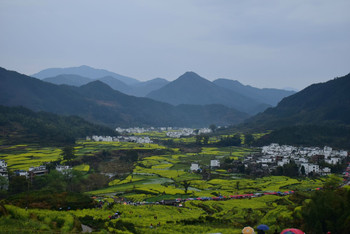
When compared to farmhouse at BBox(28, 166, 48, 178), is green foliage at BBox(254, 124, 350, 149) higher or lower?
higher

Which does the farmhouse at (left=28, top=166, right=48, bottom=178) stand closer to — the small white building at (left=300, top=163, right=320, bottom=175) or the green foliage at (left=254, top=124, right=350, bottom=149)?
the small white building at (left=300, top=163, right=320, bottom=175)

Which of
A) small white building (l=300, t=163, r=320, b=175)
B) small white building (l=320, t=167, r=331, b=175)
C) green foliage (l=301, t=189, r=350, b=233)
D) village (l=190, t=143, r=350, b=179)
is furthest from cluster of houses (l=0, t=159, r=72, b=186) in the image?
small white building (l=320, t=167, r=331, b=175)

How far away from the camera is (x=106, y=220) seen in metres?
25.5

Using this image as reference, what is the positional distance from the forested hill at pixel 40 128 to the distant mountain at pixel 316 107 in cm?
7817

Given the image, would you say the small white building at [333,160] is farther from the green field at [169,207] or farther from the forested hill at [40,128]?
the forested hill at [40,128]

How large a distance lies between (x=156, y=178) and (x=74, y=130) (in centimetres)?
6874

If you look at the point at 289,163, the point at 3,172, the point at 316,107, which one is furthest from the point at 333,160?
the point at 316,107

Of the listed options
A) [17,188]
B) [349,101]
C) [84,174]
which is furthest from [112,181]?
[349,101]

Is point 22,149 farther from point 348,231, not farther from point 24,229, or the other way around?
point 348,231

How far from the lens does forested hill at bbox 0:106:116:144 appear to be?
86.4 metres

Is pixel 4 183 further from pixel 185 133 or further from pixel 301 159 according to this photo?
pixel 185 133

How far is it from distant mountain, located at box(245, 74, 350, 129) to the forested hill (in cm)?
7817

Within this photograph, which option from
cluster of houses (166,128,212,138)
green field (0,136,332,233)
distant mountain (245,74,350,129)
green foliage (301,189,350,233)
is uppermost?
distant mountain (245,74,350,129)

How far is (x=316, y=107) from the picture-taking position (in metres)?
140
